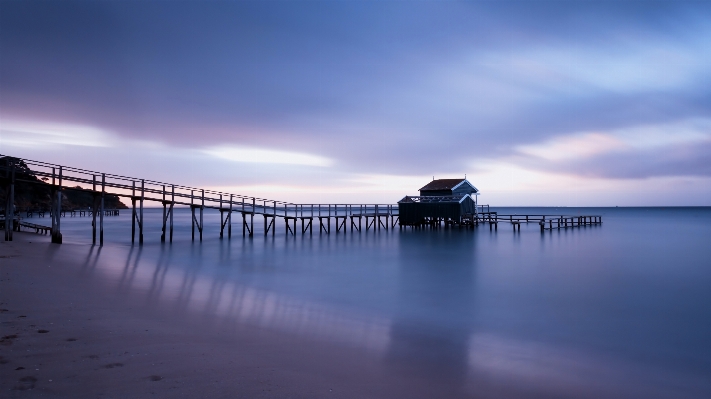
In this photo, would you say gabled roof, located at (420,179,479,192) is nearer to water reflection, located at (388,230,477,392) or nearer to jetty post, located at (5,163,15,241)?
water reflection, located at (388,230,477,392)

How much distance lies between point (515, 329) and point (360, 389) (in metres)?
5.08

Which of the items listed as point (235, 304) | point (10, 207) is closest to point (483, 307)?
point (235, 304)

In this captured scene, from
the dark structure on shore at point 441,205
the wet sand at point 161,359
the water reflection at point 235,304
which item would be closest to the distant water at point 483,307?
the water reflection at point 235,304

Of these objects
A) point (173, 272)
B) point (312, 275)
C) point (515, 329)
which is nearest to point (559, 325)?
point (515, 329)

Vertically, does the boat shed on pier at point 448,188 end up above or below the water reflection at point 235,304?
above

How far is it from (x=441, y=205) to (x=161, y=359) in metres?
35.4

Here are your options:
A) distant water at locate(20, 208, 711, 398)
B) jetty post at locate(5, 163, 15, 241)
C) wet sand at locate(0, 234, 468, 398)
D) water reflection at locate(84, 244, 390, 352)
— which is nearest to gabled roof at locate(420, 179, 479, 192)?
distant water at locate(20, 208, 711, 398)

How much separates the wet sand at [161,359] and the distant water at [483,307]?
69cm

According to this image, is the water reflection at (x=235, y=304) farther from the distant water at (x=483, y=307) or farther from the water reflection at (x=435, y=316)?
the water reflection at (x=435, y=316)

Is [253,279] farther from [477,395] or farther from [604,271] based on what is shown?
[604,271]

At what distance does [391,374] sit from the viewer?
596 cm

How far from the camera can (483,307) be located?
11.3 metres

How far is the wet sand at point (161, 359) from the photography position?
15.4 ft

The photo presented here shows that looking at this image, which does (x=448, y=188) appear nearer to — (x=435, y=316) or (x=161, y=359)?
(x=435, y=316)
